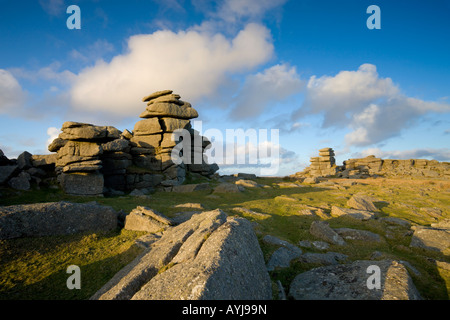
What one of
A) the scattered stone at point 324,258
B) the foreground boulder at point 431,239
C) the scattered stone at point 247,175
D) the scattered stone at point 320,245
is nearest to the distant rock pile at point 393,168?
the scattered stone at point 247,175

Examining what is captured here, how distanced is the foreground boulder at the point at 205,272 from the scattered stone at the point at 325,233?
4881 mm

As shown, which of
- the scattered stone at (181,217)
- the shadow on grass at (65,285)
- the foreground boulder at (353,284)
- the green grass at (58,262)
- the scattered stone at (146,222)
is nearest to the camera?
the foreground boulder at (353,284)

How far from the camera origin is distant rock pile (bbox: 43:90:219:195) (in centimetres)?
2388

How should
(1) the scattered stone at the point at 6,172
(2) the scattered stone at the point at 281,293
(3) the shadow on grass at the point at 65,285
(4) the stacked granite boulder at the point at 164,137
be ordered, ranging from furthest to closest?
1. (4) the stacked granite boulder at the point at 164,137
2. (1) the scattered stone at the point at 6,172
3. (3) the shadow on grass at the point at 65,285
4. (2) the scattered stone at the point at 281,293

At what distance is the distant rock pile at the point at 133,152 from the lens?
23.9 m

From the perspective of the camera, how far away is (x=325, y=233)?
35.8 ft

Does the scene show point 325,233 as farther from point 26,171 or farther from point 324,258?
point 26,171

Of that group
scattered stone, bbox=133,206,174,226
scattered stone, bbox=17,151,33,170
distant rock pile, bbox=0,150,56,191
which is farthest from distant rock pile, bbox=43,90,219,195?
scattered stone, bbox=133,206,174,226

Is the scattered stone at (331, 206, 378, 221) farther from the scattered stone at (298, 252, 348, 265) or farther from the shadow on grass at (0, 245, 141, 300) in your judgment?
the shadow on grass at (0, 245, 141, 300)

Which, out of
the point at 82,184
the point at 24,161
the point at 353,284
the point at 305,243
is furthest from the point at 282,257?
the point at 24,161

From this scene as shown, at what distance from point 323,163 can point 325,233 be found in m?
49.8

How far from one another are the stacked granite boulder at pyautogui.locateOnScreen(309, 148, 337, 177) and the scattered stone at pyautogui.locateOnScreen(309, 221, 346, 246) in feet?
152

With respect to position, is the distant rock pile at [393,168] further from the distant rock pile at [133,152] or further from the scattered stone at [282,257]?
the scattered stone at [282,257]
